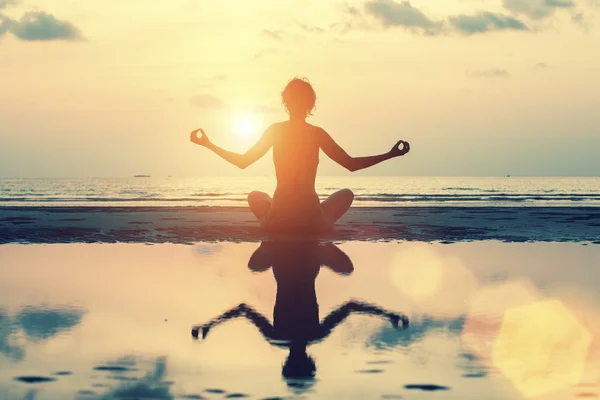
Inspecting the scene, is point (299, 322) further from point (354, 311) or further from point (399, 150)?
point (399, 150)

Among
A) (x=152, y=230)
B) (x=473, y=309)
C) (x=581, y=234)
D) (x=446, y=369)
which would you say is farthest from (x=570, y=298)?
(x=152, y=230)

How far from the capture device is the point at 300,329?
4699mm

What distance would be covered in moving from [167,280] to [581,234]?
8.76m

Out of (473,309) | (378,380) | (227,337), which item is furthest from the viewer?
(473,309)

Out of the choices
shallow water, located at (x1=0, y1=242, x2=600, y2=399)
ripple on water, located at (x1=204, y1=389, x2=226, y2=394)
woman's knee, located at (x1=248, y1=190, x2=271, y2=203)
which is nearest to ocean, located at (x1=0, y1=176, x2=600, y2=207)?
woman's knee, located at (x1=248, y1=190, x2=271, y2=203)

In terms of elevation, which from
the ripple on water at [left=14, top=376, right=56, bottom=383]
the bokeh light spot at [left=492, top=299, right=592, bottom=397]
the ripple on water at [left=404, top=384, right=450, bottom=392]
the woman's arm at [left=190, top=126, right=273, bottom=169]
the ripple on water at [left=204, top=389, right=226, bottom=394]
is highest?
the woman's arm at [left=190, top=126, right=273, bottom=169]

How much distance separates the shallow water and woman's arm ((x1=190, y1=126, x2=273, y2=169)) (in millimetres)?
1368

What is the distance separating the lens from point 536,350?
414 centimetres

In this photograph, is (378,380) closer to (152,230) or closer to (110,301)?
(110,301)

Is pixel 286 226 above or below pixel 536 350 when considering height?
above

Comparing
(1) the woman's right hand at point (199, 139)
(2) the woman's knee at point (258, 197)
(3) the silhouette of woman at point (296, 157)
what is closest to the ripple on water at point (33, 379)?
(1) the woman's right hand at point (199, 139)

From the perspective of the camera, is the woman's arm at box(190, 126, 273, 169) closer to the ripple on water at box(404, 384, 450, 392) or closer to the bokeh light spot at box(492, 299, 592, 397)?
the bokeh light spot at box(492, 299, 592, 397)

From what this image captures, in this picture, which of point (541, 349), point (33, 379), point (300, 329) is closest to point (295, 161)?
point (300, 329)

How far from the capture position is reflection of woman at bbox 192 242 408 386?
394 cm
